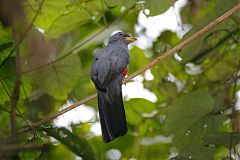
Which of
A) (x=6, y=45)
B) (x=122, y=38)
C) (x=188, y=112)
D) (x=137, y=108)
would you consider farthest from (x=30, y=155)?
(x=122, y=38)

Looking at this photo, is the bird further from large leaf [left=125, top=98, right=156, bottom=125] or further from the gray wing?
large leaf [left=125, top=98, right=156, bottom=125]

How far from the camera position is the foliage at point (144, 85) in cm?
340

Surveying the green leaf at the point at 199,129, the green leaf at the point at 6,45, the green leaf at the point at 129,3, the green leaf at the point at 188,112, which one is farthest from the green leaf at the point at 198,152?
the green leaf at the point at 6,45

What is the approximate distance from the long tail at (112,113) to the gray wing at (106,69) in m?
0.07

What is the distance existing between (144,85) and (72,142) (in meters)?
1.83

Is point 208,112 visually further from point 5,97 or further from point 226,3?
point 5,97

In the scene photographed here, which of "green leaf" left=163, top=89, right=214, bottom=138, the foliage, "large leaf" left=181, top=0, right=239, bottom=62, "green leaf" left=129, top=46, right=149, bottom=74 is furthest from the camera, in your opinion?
"green leaf" left=129, top=46, right=149, bottom=74

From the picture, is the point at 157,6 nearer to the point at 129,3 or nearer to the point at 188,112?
the point at 129,3

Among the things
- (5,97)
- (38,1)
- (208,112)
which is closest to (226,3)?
(208,112)

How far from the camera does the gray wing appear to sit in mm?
3656

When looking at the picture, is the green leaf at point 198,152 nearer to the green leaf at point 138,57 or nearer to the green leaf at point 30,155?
the green leaf at point 30,155

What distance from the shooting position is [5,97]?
3633mm

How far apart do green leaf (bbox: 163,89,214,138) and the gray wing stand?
56cm

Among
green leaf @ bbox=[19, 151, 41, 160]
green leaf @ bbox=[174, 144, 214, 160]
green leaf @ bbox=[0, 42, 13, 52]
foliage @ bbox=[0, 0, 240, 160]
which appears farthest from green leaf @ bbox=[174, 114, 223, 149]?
green leaf @ bbox=[0, 42, 13, 52]
